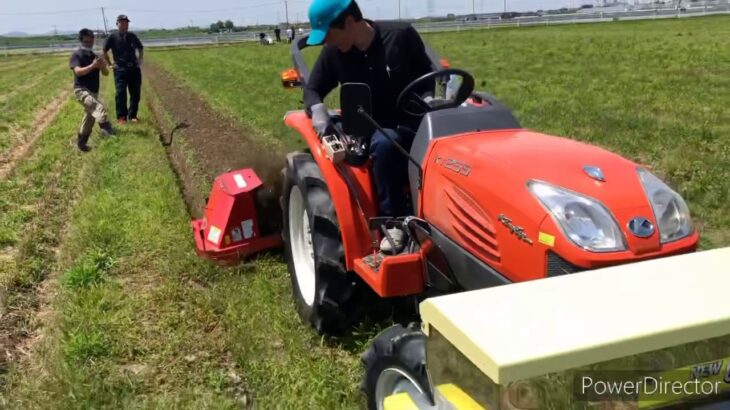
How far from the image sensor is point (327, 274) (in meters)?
3.42

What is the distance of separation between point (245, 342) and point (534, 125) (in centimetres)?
577

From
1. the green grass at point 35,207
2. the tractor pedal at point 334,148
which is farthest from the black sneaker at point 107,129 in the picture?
the tractor pedal at point 334,148

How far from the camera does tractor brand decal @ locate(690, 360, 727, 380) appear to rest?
1.81 metres

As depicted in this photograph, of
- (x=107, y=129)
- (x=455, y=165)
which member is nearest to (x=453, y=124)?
(x=455, y=165)

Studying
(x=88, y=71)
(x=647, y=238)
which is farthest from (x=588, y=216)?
(x=88, y=71)

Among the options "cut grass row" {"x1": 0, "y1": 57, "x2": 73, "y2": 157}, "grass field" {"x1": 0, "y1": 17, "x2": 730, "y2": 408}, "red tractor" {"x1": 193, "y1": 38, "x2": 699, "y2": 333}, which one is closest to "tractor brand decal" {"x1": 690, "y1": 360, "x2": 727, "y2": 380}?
"red tractor" {"x1": 193, "y1": 38, "x2": 699, "y2": 333}

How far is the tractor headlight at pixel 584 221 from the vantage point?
2.19 m

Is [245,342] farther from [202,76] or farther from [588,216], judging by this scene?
[202,76]

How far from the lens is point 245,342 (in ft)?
11.5

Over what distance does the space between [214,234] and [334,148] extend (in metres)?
1.57

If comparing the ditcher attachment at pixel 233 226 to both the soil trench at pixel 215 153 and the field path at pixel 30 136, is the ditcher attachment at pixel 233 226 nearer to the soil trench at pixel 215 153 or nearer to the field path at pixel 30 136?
the soil trench at pixel 215 153

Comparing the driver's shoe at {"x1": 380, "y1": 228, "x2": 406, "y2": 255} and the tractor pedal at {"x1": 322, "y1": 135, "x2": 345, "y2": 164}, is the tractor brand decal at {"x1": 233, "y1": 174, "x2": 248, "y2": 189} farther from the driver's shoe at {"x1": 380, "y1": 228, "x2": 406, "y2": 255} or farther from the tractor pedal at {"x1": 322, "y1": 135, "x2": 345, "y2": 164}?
the driver's shoe at {"x1": 380, "y1": 228, "x2": 406, "y2": 255}

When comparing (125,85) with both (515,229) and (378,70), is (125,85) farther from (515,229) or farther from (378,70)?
(515,229)

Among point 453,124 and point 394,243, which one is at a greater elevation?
point 453,124
